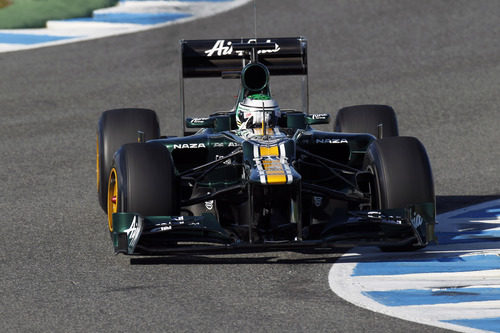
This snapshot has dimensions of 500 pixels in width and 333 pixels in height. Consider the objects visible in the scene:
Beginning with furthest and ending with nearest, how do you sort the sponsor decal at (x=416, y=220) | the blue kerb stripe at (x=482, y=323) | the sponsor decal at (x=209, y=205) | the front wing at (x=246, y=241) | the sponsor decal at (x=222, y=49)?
the sponsor decal at (x=222, y=49) < the sponsor decal at (x=209, y=205) < the sponsor decal at (x=416, y=220) < the front wing at (x=246, y=241) < the blue kerb stripe at (x=482, y=323)

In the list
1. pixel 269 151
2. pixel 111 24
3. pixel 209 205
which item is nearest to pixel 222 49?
pixel 209 205

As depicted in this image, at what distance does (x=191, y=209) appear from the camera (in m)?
8.41

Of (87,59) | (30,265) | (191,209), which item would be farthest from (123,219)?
(87,59)

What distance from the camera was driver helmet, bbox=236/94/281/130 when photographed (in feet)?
27.6

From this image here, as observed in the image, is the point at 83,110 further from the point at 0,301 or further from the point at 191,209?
the point at 0,301

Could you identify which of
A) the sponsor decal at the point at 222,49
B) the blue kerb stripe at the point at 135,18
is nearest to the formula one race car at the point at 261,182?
the sponsor decal at the point at 222,49

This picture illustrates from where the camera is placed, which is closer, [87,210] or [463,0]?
[87,210]

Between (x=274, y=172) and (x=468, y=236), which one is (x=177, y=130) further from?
(x=274, y=172)

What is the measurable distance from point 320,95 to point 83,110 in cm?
287

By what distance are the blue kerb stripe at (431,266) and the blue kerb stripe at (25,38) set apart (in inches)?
402

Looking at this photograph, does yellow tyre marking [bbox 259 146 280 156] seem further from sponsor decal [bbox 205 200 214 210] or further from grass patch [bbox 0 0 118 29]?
grass patch [bbox 0 0 118 29]

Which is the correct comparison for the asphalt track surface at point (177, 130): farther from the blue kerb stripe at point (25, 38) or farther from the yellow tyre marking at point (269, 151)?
the yellow tyre marking at point (269, 151)

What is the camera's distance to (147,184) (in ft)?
23.8

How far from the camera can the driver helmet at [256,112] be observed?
8.41 metres
